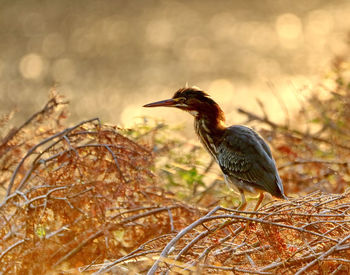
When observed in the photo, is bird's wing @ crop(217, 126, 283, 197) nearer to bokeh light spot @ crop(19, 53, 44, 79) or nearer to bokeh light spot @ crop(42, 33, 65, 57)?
bokeh light spot @ crop(19, 53, 44, 79)

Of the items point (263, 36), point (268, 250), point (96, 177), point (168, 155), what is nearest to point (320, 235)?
point (268, 250)

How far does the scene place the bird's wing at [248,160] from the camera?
4.38 m

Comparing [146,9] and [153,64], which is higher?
[146,9]

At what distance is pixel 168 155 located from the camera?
6.15 metres

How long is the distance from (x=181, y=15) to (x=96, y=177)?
14281 millimetres

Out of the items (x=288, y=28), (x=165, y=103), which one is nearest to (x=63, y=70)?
(x=288, y=28)

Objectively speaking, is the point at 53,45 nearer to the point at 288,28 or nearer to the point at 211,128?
the point at 288,28

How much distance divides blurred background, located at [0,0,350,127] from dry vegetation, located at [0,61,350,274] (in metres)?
5.03

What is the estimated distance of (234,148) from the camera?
15.3ft

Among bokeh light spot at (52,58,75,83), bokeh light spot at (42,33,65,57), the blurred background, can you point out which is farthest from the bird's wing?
bokeh light spot at (42,33,65,57)

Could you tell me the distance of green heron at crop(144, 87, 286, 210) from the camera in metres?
4.44

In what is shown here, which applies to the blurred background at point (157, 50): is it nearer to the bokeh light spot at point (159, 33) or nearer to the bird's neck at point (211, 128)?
the bokeh light spot at point (159, 33)

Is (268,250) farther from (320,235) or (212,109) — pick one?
(212,109)

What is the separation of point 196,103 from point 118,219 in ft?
3.66
